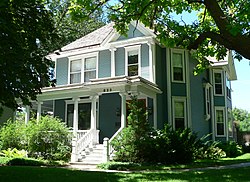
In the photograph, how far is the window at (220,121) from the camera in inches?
902

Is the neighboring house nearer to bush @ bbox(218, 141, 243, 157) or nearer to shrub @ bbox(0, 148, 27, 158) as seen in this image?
bush @ bbox(218, 141, 243, 157)

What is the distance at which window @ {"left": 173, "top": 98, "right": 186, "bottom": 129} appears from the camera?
19.8 m

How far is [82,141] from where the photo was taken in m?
16.9

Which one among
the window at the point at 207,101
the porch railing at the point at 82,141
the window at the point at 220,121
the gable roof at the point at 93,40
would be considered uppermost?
the gable roof at the point at 93,40

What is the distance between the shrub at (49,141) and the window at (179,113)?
695cm

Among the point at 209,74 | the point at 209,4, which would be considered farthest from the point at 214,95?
the point at 209,4

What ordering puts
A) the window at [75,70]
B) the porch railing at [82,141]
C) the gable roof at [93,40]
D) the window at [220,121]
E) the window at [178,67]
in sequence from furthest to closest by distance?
1. the window at [220,121]
2. the gable roof at [93,40]
3. the window at [75,70]
4. the window at [178,67]
5. the porch railing at [82,141]

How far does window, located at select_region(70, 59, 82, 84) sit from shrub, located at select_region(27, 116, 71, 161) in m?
5.12

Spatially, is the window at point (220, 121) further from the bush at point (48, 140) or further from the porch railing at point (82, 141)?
the bush at point (48, 140)

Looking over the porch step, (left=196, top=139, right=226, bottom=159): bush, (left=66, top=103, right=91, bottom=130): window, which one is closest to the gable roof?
(left=66, top=103, right=91, bottom=130): window

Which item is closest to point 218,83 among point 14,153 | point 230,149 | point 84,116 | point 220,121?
point 220,121

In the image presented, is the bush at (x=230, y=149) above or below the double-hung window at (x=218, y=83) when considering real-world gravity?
below

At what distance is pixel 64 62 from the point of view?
22.7 meters

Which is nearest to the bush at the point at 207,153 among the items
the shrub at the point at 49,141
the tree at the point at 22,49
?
the shrub at the point at 49,141
